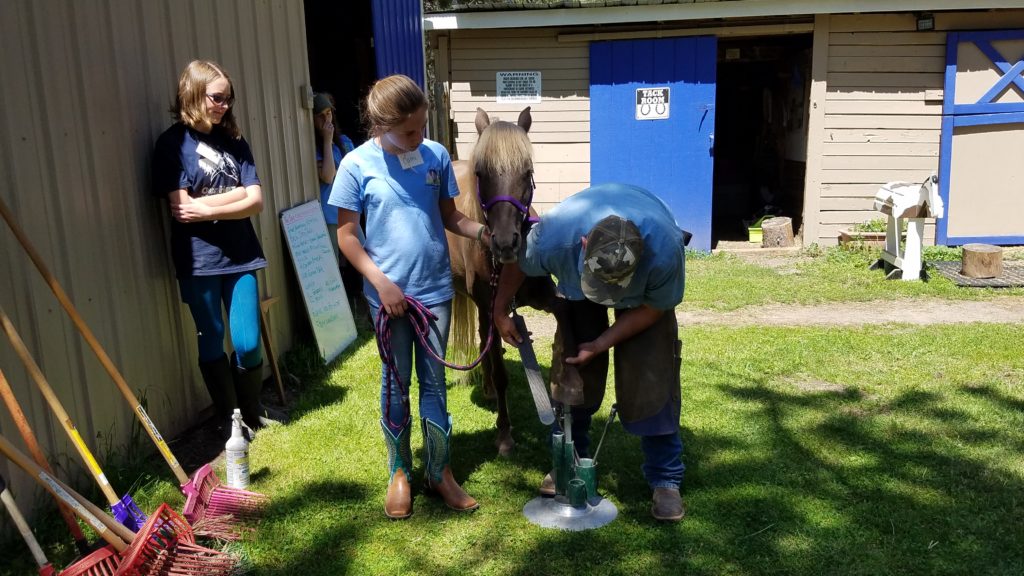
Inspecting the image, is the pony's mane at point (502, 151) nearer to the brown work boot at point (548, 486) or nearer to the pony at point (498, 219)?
the pony at point (498, 219)

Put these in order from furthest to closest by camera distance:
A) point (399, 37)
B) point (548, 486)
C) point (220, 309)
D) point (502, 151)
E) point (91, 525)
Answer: point (399, 37) < point (220, 309) < point (548, 486) < point (502, 151) < point (91, 525)

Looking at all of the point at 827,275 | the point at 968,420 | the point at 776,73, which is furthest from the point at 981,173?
the point at 968,420

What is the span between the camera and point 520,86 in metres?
9.68

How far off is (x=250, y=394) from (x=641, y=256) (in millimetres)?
2367

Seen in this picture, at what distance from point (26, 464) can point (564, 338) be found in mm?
1890

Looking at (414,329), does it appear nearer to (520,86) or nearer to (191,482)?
(191,482)

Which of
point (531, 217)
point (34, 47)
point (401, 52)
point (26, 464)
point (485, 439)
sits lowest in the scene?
point (485, 439)

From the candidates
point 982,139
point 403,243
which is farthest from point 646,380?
point 982,139

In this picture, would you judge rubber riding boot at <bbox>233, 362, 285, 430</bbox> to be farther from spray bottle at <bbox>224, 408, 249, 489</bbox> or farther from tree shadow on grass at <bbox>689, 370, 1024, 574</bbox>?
tree shadow on grass at <bbox>689, 370, 1024, 574</bbox>

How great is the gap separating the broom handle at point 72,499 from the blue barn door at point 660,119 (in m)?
7.94

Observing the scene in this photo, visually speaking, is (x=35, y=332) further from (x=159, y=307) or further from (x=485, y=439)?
(x=485, y=439)

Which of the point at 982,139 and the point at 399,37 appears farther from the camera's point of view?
the point at 982,139

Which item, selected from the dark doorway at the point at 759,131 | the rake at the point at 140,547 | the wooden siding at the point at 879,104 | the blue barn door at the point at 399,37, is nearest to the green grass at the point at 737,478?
the rake at the point at 140,547

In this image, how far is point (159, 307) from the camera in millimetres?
3988
